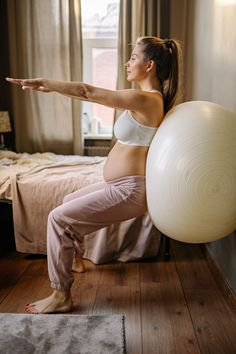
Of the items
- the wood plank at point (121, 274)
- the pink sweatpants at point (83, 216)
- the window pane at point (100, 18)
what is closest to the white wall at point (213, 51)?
the pink sweatpants at point (83, 216)

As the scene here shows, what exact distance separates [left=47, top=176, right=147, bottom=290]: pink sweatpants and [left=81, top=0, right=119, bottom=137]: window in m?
2.13

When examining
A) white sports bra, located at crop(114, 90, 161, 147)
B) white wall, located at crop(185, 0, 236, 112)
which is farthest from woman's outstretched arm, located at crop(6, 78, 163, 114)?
white wall, located at crop(185, 0, 236, 112)

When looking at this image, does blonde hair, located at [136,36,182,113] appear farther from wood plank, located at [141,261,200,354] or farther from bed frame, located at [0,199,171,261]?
bed frame, located at [0,199,171,261]

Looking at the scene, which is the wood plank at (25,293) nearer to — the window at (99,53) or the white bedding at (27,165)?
the white bedding at (27,165)

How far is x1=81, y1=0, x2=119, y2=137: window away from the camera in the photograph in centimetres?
362

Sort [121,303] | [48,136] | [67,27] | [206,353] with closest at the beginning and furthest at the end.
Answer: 1. [206,353]
2. [121,303]
3. [67,27]
4. [48,136]

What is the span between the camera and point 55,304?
1.78m

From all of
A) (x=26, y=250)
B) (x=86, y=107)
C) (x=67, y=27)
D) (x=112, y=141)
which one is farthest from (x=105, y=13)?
(x=26, y=250)

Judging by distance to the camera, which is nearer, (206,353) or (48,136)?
(206,353)

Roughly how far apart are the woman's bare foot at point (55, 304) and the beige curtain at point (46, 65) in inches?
82.4

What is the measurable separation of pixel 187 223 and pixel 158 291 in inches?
29.9

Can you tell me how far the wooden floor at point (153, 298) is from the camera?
5.23 ft

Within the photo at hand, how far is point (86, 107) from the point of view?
3.85 m

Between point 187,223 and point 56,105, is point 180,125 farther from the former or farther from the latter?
point 56,105
